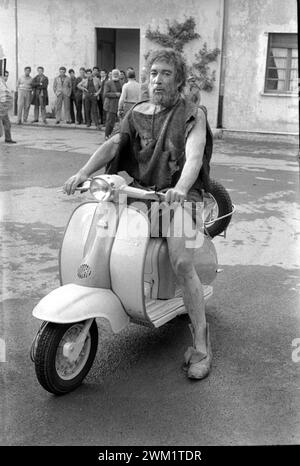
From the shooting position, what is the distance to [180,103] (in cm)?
339

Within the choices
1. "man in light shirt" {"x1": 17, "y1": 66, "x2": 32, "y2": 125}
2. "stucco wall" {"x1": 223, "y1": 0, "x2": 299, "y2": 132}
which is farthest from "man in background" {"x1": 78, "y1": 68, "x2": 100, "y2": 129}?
"stucco wall" {"x1": 223, "y1": 0, "x2": 299, "y2": 132}

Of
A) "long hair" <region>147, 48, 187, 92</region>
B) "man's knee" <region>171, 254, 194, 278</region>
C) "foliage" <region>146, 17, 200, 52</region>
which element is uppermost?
"foliage" <region>146, 17, 200, 52</region>

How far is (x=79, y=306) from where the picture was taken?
9.60 ft

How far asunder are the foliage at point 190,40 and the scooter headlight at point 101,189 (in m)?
15.4

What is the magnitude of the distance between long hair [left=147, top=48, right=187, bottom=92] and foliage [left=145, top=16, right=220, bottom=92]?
1491 centimetres

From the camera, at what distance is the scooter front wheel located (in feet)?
9.43

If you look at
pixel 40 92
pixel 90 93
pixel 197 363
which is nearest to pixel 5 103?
pixel 90 93

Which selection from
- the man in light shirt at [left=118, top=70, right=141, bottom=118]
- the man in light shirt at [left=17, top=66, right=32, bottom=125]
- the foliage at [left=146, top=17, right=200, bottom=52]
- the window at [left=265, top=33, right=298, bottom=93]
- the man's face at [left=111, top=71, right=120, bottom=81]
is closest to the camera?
the man in light shirt at [left=118, top=70, right=141, bottom=118]

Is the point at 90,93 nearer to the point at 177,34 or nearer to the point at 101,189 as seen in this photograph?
the point at 177,34

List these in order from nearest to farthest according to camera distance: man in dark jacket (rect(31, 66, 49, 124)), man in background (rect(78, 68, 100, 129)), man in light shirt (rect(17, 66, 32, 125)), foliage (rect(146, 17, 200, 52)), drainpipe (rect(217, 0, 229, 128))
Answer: drainpipe (rect(217, 0, 229, 128)) < foliage (rect(146, 17, 200, 52)) < man in background (rect(78, 68, 100, 129)) < man in light shirt (rect(17, 66, 32, 125)) < man in dark jacket (rect(31, 66, 49, 124))

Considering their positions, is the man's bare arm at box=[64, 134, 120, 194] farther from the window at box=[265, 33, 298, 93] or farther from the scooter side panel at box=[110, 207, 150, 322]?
the window at box=[265, 33, 298, 93]

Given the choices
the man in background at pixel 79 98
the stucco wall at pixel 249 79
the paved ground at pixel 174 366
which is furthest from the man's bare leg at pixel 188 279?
the man in background at pixel 79 98
